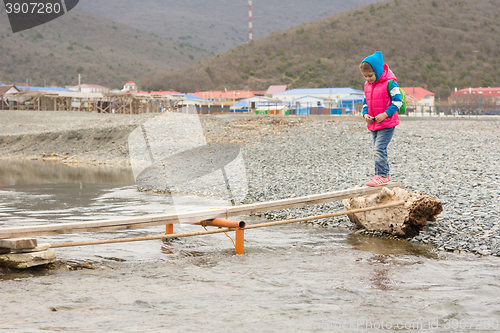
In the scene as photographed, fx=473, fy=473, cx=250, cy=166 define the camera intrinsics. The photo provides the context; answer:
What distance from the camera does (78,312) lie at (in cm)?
411

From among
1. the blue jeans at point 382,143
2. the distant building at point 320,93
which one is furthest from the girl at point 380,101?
the distant building at point 320,93

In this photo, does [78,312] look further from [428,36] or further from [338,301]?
[428,36]

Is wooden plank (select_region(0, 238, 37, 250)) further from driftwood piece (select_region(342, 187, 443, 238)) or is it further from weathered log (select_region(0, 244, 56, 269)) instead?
driftwood piece (select_region(342, 187, 443, 238))

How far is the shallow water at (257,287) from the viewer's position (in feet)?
13.0

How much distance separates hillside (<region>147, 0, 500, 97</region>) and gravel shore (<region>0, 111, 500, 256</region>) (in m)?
71.2

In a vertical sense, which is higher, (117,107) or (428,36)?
(428,36)

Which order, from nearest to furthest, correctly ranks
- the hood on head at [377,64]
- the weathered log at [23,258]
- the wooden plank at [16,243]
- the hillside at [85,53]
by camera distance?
the wooden plank at [16,243]
the weathered log at [23,258]
the hood on head at [377,64]
the hillside at [85,53]

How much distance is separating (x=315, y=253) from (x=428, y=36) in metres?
106

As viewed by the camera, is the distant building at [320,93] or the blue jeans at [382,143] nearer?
the blue jeans at [382,143]

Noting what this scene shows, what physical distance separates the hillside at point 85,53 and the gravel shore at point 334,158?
97.9 meters

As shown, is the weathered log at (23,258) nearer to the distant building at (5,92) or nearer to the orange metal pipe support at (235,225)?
the orange metal pipe support at (235,225)

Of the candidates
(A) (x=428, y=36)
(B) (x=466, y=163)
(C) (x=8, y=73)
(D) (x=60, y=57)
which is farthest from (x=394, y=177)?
(D) (x=60, y=57)

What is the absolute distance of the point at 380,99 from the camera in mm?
6652

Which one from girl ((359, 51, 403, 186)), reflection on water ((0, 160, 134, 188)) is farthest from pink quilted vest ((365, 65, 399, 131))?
reflection on water ((0, 160, 134, 188))
